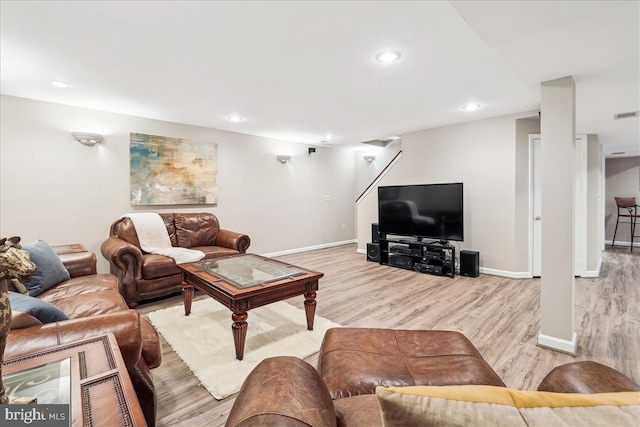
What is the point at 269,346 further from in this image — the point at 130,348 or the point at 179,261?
the point at 179,261

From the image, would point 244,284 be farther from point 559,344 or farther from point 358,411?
point 559,344

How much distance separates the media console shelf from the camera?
430 cm

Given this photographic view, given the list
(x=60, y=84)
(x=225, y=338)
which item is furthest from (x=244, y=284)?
(x=60, y=84)

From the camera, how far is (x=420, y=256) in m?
4.52

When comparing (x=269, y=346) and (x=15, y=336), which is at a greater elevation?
(x=15, y=336)

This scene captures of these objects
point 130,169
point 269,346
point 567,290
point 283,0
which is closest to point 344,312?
point 269,346

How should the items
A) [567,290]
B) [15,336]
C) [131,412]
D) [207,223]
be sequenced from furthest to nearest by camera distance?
[207,223] < [567,290] < [15,336] < [131,412]

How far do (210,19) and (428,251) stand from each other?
4062mm

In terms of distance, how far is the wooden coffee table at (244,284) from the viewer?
2.05 metres

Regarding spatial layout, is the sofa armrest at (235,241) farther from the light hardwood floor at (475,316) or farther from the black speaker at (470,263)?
the black speaker at (470,263)

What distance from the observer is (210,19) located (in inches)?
74.5

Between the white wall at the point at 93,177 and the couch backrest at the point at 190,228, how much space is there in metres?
0.28

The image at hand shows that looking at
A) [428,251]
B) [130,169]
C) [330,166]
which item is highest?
[330,166]

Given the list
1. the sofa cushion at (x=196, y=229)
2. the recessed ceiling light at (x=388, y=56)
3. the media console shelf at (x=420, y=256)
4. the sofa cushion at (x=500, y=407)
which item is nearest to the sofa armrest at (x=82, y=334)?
the sofa cushion at (x=500, y=407)
